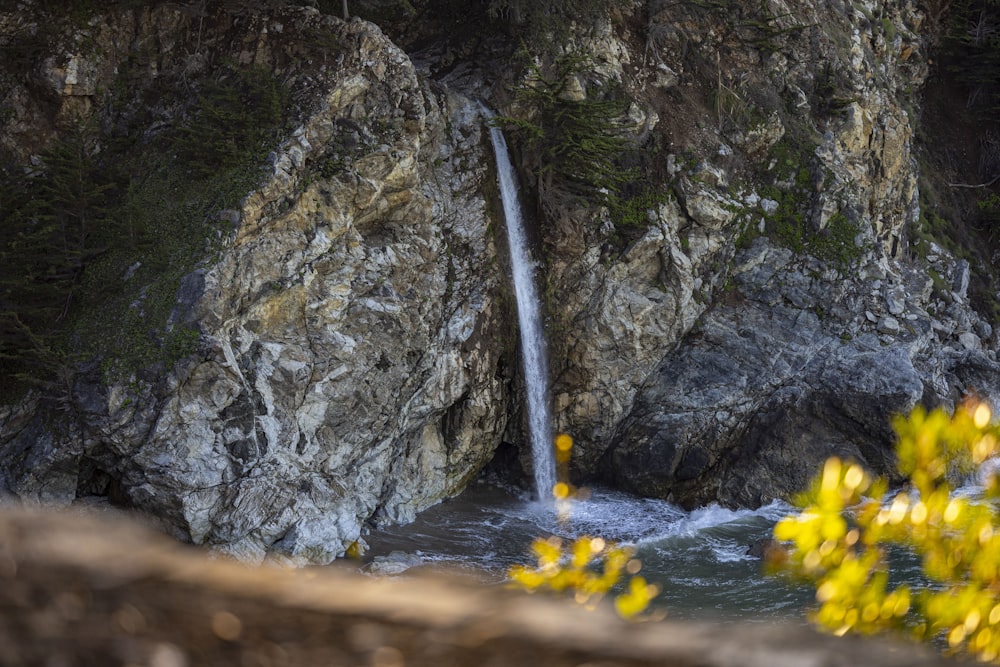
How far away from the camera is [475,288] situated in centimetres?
1498

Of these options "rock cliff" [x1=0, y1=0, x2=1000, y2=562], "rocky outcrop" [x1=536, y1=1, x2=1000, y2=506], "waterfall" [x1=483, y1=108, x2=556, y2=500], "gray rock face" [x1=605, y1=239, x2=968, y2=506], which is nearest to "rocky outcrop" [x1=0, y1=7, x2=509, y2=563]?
"rock cliff" [x1=0, y1=0, x2=1000, y2=562]

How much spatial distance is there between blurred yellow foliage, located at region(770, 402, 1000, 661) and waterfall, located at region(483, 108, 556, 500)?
41.5ft

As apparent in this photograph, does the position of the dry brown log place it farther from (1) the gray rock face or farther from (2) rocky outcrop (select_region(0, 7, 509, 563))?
(1) the gray rock face

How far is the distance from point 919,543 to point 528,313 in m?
12.9

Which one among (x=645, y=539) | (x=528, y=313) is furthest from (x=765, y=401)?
(x=528, y=313)

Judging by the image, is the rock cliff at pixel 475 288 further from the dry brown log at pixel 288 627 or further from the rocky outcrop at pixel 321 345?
the dry brown log at pixel 288 627

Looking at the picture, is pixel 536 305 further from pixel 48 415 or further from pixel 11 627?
pixel 11 627

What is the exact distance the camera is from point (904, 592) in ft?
8.60

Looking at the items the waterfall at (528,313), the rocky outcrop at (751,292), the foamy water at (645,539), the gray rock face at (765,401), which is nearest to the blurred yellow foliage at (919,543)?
the foamy water at (645,539)

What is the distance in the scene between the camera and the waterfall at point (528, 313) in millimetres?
15602

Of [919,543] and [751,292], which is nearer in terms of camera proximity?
[919,543]

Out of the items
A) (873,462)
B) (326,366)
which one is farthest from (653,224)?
(326,366)

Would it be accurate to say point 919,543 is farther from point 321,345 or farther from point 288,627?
point 321,345

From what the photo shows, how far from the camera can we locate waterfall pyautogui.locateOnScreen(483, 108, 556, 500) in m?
15.6
